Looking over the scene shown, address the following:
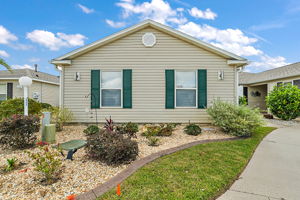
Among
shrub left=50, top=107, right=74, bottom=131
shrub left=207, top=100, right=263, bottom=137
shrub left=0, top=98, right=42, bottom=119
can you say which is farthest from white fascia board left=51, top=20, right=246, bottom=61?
shrub left=0, top=98, right=42, bottom=119

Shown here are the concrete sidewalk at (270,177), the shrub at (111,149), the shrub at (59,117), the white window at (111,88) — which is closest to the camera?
the concrete sidewalk at (270,177)

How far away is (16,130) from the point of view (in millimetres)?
3730

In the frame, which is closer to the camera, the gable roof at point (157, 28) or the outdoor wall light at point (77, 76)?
the gable roof at point (157, 28)

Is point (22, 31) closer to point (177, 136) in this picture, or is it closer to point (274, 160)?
point (177, 136)

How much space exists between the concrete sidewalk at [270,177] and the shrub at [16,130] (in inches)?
174

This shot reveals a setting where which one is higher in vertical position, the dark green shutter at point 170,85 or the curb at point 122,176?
the dark green shutter at point 170,85

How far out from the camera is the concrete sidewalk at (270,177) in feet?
7.53

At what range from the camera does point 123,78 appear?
6742 millimetres

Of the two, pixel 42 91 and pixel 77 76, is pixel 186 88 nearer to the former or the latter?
pixel 77 76

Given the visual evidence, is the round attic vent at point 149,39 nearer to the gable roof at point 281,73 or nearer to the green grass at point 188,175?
the green grass at point 188,175

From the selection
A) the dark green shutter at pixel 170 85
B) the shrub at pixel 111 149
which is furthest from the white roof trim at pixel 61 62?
the shrub at pixel 111 149

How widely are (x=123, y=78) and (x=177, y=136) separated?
132 inches

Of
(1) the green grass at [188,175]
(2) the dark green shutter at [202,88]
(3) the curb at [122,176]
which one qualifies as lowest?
(1) the green grass at [188,175]

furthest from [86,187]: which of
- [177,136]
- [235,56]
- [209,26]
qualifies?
[209,26]
